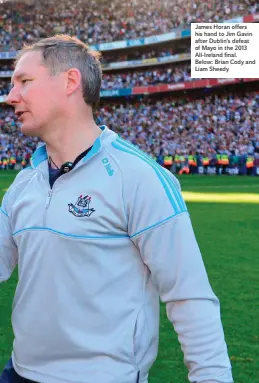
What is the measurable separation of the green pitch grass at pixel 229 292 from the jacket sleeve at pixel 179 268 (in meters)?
2.47

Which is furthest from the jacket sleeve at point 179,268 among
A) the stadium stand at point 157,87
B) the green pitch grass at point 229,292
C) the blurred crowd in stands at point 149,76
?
the blurred crowd in stands at point 149,76

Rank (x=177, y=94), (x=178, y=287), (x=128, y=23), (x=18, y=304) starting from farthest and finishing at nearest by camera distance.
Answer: (x=128, y=23) → (x=177, y=94) → (x=18, y=304) → (x=178, y=287)

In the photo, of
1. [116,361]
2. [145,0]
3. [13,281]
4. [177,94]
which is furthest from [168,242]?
[145,0]

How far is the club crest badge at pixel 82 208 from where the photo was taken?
1964mm

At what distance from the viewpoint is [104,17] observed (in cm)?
5647

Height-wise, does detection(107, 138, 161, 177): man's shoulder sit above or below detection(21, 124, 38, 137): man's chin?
below

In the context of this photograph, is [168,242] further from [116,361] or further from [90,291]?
[116,361]

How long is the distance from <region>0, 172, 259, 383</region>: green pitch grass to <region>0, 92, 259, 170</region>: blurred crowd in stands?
20.9 metres

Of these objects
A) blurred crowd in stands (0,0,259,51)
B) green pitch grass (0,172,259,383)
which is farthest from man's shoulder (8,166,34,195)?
blurred crowd in stands (0,0,259,51)

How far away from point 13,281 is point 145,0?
48.8 m

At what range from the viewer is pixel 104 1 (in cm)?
5653

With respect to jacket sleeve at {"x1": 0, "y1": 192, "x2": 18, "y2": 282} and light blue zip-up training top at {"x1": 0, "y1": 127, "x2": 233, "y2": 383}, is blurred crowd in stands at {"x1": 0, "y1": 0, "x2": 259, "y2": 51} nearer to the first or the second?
jacket sleeve at {"x1": 0, "y1": 192, "x2": 18, "y2": 282}

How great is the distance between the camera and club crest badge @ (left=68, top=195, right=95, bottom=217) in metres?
1.96

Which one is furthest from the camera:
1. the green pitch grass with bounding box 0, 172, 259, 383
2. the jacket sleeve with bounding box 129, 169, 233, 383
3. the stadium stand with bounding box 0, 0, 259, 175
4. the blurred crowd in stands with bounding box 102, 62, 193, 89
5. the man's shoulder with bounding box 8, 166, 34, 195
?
the blurred crowd in stands with bounding box 102, 62, 193, 89
